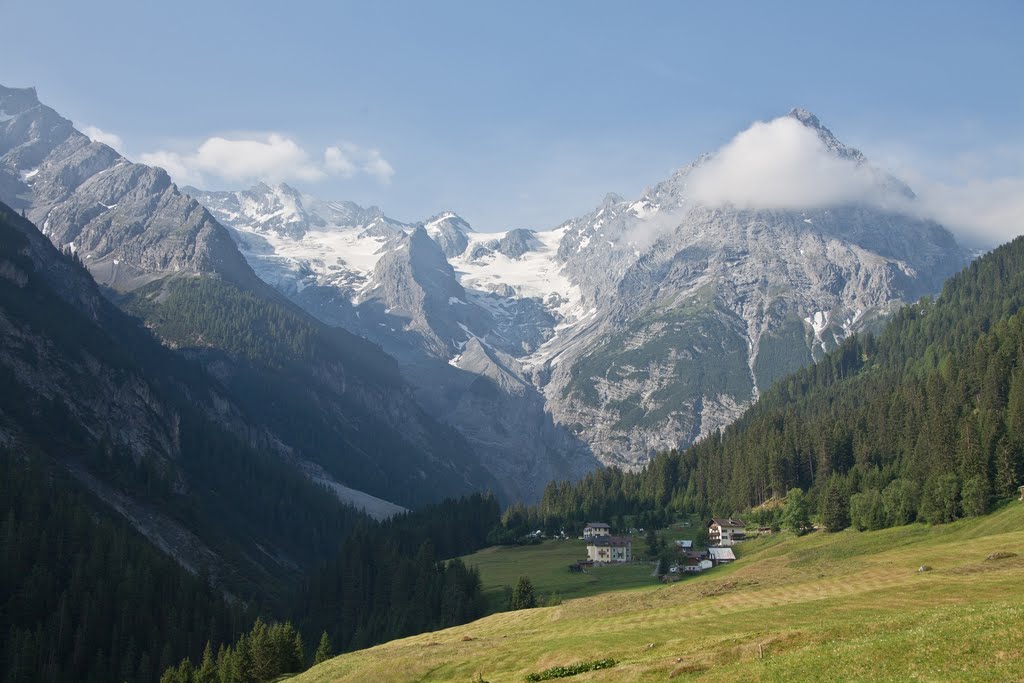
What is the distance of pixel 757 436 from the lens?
594 ft

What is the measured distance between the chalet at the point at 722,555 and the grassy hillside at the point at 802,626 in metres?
14.3

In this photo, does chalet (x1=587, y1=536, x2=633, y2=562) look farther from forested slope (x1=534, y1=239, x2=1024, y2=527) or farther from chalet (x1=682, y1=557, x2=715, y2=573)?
forested slope (x1=534, y1=239, x2=1024, y2=527)

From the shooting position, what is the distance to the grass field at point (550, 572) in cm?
12262

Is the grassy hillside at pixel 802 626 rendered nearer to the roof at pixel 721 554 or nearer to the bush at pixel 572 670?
the bush at pixel 572 670

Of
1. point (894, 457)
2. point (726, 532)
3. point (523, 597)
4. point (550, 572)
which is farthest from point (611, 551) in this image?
point (894, 457)

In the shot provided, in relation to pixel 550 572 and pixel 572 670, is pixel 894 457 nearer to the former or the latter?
pixel 550 572

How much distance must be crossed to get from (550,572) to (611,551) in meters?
12.6

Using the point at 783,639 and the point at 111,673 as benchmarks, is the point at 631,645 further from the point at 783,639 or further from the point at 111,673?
the point at 111,673

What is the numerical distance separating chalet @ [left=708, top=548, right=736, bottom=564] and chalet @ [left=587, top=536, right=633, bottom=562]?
1832 centimetres

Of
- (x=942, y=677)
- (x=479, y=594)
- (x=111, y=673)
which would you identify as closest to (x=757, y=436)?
(x=479, y=594)

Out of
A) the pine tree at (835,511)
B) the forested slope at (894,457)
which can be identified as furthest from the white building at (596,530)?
the pine tree at (835,511)

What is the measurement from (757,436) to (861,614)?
12930 cm

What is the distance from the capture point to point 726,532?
146 m

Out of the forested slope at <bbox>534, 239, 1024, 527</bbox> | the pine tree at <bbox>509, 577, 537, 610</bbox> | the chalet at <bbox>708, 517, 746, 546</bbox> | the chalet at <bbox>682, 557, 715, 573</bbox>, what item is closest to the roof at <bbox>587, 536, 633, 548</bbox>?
the chalet at <bbox>708, 517, 746, 546</bbox>
